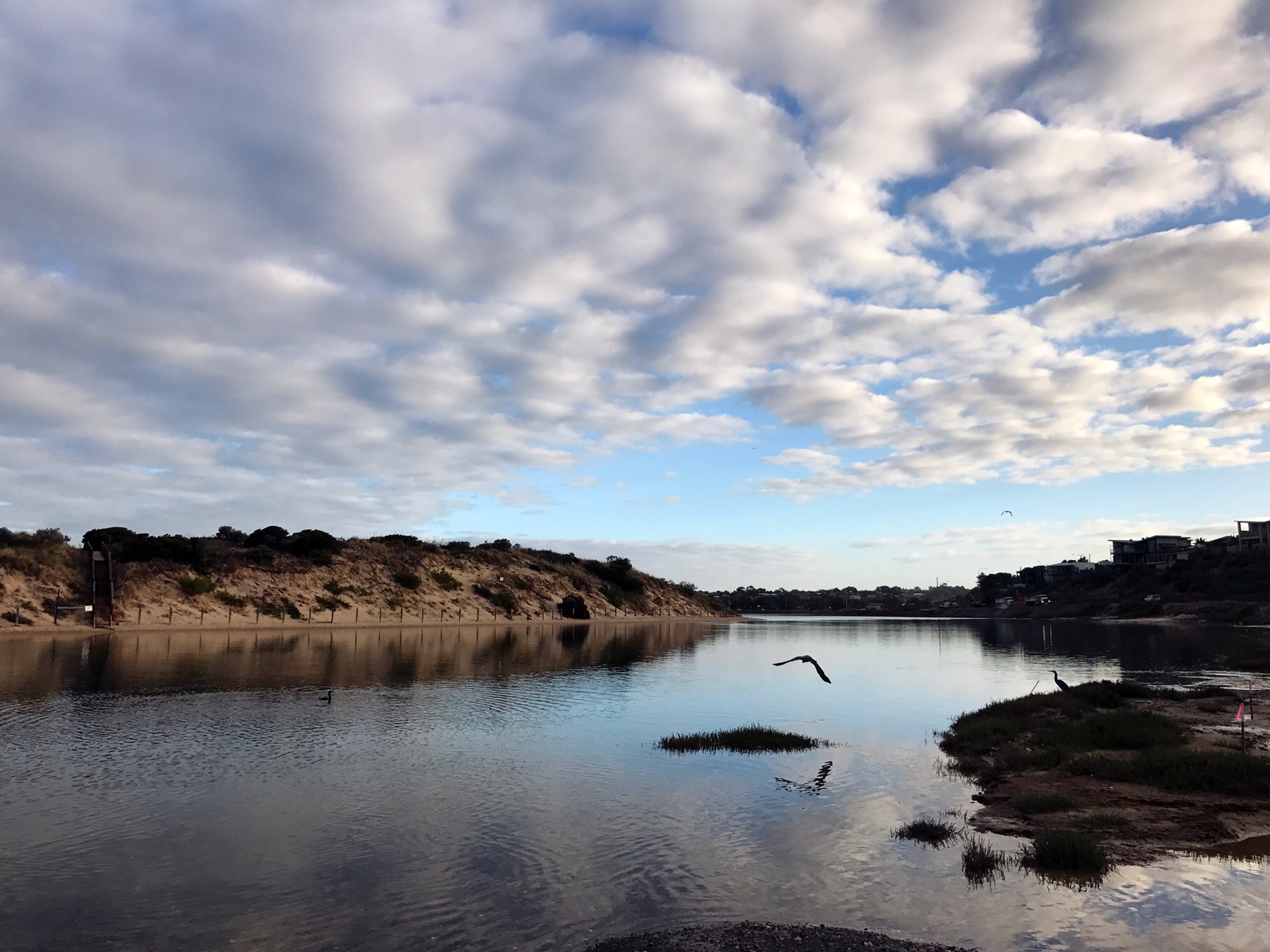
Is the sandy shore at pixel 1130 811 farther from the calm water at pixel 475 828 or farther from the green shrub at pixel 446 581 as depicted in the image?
the green shrub at pixel 446 581

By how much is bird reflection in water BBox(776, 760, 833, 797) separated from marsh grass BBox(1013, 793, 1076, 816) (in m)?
5.41

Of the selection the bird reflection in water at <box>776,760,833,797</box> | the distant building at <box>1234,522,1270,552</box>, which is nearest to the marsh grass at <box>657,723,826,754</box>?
the bird reflection in water at <box>776,760,833,797</box>

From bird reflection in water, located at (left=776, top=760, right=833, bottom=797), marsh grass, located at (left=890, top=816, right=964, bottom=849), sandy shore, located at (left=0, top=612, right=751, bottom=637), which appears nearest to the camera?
marsh grass, located at (left=890, top=816, right=964, bottom=849)

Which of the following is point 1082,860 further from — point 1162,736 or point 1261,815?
point 1162,736

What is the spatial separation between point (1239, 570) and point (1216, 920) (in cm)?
18067

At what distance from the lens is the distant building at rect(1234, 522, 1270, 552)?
183750 mm

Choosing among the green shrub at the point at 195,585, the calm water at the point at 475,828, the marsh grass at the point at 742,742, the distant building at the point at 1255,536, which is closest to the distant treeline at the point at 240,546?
the green shrub at the point at 195,585

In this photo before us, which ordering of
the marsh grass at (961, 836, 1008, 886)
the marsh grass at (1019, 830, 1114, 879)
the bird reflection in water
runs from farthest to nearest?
the bird reflection in water
the marsh grass at (1019, 830, 1114, 879)
the marsh grass at (961, 836, 1008, 886)

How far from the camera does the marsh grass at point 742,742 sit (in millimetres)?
30547

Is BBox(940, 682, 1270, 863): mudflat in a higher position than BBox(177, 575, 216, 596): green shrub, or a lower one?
lower

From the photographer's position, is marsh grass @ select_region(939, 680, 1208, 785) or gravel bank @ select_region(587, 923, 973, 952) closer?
gravel bank @ select_region(587, 923, 973, 952)

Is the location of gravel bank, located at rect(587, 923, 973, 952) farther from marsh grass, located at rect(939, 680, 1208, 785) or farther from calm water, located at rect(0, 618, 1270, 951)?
marsh grass, located at rect(939, 680, 1208, 785)

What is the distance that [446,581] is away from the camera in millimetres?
126500

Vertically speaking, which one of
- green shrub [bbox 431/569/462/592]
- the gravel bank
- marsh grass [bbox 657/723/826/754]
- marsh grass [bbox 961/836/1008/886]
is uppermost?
green shrub [bbox 431/569/462/592]
